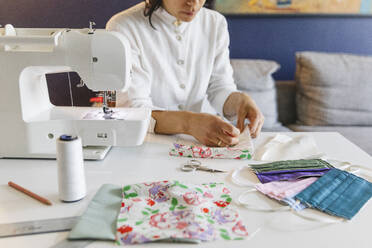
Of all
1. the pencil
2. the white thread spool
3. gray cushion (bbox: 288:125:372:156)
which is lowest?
gray cushion (bbox: 288:125:372:156)

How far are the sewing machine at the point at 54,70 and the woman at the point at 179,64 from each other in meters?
0.26

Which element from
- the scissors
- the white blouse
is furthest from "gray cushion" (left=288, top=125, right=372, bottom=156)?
the scissors

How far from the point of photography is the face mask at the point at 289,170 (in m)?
0.95

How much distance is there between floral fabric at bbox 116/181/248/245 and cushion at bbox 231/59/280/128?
1642 millimetres

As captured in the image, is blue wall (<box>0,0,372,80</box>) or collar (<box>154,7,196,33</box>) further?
blue wall (<box>0,0,372,80</box>)

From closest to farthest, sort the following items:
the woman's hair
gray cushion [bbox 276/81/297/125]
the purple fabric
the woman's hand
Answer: the purple fabric
the woman's hand
the woman's hair
gray cushion [bbox 276/81/297/125]

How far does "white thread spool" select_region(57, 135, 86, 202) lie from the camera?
2.55 feet

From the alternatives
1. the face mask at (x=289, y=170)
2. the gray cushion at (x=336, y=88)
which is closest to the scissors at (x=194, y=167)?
the face mask at (x=289, y=170)

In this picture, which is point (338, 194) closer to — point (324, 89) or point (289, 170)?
point (289, 170)

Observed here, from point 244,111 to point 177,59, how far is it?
1.28 ft

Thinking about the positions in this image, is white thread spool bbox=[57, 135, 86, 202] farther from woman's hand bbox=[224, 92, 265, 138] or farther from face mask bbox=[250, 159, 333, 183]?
woman's hand bbox=[224, 92, 265, 138]

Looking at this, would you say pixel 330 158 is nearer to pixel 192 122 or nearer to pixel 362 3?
pixel 192 122

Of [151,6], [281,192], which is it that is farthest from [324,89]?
[281,192]

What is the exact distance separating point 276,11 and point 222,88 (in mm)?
1299
